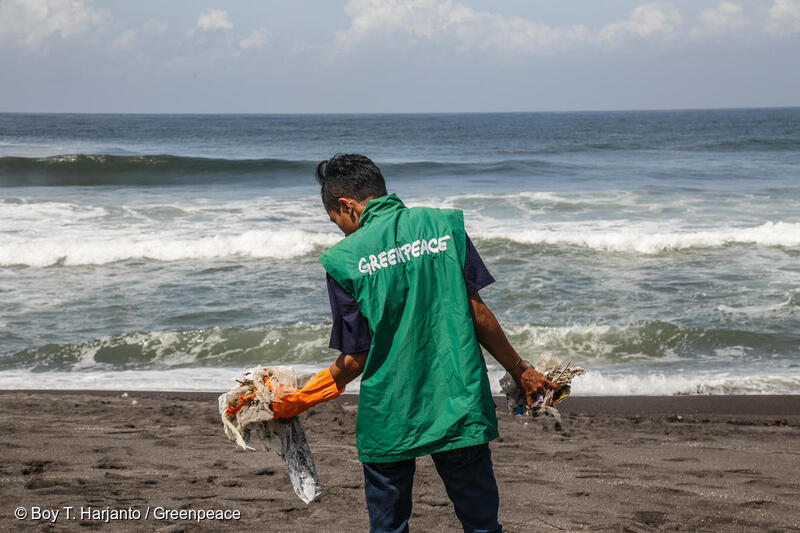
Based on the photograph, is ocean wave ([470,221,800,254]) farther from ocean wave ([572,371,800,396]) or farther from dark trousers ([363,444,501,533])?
dark trousers ([363,444,501,533])

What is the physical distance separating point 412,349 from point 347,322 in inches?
8.0

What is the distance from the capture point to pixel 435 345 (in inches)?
91.1

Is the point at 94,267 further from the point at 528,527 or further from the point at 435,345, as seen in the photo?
the point at 435,345

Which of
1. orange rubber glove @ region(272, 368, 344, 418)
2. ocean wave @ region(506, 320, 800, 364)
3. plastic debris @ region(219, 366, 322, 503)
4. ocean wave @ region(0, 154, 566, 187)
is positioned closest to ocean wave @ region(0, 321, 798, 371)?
ocean wave @ region(506, 320, 800, 364)

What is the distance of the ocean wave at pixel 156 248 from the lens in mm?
12992

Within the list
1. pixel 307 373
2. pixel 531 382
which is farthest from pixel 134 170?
pixel 531 382

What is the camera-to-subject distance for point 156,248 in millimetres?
13523

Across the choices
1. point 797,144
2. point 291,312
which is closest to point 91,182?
point 291,312

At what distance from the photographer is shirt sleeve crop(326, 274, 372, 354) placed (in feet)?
7.46

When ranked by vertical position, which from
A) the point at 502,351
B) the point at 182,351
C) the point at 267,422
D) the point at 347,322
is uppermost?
the point at 347,322

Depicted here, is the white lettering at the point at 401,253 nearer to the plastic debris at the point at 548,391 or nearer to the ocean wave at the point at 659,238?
the plastic debris at the point at 548,391

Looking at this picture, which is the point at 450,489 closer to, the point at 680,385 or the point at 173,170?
the point at 680,385

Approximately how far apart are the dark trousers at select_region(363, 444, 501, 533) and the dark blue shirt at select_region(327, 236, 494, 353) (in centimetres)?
38

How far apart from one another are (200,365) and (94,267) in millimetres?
5586
